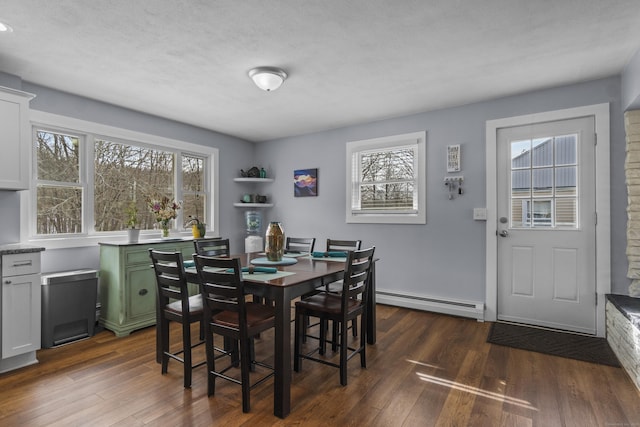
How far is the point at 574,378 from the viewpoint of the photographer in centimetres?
244

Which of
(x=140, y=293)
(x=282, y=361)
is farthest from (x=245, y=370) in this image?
(x=140, y=293)

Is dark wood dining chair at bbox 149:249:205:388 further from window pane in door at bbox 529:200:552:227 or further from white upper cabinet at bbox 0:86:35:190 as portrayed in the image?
window pane in door at bbox 529:200:552:227

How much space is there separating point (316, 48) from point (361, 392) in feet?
8.33

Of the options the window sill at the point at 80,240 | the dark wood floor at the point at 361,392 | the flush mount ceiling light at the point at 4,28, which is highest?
the flush mount ceiling light at the point at 4,28

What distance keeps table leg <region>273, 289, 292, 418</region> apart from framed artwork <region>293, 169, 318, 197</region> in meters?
3.23

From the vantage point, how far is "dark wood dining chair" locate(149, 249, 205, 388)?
7.48 ft

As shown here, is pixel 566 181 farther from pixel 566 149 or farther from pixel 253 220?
pixel 253 220

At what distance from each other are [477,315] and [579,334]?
35.9 inches

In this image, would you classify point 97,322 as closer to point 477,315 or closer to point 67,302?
point 67,302

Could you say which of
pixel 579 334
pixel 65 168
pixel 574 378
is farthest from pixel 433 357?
pixel 65 168

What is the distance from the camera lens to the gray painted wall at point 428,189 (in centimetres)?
318

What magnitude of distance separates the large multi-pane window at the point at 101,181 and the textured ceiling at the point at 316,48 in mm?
552

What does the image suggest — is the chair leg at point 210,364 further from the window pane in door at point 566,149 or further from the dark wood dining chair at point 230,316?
the window pane in door at point 566,149

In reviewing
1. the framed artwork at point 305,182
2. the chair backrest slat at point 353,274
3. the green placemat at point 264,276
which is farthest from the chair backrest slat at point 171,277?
the framed artwork at point 305,182
